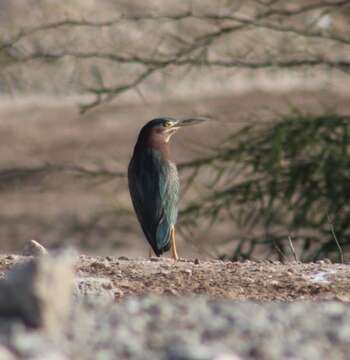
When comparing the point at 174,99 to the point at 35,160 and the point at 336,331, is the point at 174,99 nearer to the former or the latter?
the point at 35,160

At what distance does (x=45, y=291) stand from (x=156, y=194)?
392cm

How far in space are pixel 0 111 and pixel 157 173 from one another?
42.0ft

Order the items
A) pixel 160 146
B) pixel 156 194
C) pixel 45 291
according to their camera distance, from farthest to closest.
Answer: pixel 160 146 → pixel 156 194 → pixel 45 291

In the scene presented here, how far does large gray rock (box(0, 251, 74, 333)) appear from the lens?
397cm

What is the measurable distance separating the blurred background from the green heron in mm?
591

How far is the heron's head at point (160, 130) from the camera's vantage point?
27.5 feet

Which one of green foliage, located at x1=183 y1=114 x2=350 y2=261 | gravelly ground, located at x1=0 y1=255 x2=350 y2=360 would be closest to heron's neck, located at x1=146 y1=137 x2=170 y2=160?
green foliage, located at x1=183 y1=114 x2=350 y2=261

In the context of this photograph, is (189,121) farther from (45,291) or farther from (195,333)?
(45,291)

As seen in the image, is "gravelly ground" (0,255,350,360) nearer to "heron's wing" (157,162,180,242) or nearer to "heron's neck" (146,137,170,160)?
"heron's wing" (157,162,180,242)

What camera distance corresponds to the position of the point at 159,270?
634cm

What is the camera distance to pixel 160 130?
8594 millimetres

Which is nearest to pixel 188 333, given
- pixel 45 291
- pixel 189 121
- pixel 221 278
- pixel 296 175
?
pixel 45 291

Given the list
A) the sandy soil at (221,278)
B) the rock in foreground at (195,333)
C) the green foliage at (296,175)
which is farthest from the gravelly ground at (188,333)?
the green foliage at (296,175)

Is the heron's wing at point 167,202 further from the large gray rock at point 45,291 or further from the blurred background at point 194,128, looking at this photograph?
the large gray rock at point 45,291
